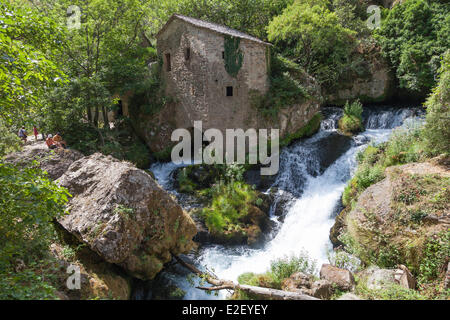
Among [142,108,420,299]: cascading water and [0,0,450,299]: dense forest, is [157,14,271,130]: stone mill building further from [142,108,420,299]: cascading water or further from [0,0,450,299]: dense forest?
[142,108,420,299]: cascading water

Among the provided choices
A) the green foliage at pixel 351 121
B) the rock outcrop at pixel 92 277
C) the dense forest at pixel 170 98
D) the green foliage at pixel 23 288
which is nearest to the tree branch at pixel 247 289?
the dense forest at pixel 170 98

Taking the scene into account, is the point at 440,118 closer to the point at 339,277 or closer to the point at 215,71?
the point at 339,277

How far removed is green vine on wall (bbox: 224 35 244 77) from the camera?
Result: 13.7 metres

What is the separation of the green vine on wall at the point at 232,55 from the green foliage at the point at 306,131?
4672mm

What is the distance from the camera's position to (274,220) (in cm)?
1163

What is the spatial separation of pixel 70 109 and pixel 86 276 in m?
9.79

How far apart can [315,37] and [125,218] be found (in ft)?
54.5

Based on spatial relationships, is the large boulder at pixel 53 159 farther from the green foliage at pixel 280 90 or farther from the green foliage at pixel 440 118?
the green foliage at pixel 440 118

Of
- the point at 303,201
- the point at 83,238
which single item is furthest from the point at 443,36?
the point at 83,238

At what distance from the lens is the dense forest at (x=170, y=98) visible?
486 cm

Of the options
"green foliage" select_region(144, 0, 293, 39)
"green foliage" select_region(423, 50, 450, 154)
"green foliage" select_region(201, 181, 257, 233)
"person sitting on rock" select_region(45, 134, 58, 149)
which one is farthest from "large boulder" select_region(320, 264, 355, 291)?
"green foliage" select_region(144, 0, 293, 39)

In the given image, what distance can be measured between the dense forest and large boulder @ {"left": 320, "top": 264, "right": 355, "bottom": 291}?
0.42 metres
